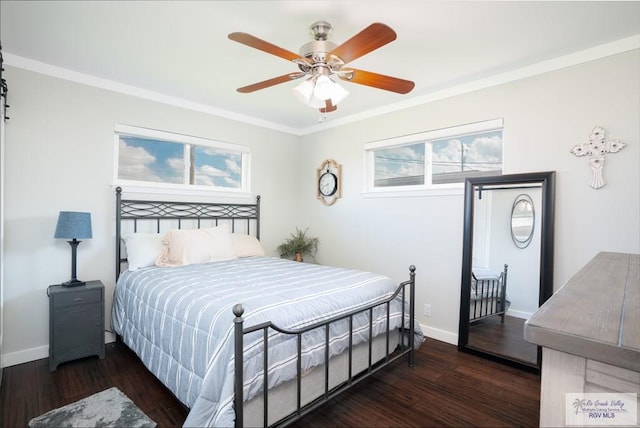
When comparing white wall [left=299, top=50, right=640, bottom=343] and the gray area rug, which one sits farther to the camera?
white wall [left=299, top=50, right=640, bottom=343]

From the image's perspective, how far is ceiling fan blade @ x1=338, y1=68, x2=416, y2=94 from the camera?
216 centimetres

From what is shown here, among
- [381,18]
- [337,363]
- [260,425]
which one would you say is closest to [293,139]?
[381,18]

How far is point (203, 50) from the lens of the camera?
259 cm

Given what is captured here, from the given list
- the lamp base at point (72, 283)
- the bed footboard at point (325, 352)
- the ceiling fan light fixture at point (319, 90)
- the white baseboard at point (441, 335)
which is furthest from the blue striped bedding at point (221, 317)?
the ceiling fan light fixture at point (319, 90)

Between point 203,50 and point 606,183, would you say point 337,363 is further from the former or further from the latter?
point 203,50

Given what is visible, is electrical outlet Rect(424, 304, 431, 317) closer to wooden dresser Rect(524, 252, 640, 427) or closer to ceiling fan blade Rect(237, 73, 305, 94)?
ceiling fan blade Rect(237, 73, 305, 94)

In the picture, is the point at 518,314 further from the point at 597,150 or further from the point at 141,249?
the point at 141,249

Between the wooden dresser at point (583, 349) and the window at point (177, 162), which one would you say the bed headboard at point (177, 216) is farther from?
the wooden dresser at point (583, 349)

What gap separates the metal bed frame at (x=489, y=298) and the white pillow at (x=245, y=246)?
2409 millimetres

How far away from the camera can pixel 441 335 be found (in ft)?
11.1

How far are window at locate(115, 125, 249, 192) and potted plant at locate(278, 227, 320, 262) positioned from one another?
0.98 metres

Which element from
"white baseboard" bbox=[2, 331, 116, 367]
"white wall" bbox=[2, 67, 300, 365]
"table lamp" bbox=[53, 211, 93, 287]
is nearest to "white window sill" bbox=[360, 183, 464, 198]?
"white wall" bbox=[2, 67, 300, 365]

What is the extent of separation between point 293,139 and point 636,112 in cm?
383

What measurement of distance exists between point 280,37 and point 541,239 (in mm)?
2670
